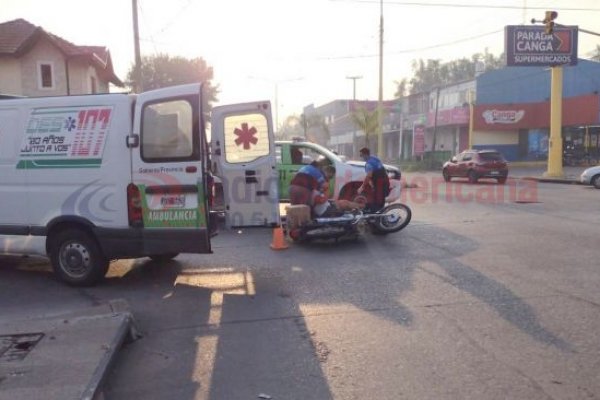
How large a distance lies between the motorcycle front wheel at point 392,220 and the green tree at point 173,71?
121ft

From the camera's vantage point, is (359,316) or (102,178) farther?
(102,178)

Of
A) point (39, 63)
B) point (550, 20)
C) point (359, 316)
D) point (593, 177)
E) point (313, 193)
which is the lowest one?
point (359, 316)

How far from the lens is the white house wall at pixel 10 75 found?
2914cm

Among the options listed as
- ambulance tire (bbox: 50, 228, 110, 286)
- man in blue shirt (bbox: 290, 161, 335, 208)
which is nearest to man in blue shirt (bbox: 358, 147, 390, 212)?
man in blue shirt (bbox: 290, 161, 335, 208)

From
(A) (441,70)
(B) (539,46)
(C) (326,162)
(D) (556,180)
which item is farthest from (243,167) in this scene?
(A) (441,70)

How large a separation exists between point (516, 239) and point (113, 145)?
6846mm

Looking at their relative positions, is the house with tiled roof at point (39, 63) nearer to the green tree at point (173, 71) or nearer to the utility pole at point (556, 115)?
the green tree at point (173, 71)

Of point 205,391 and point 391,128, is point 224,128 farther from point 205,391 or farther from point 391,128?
point 391,128

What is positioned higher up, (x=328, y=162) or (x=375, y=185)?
(x=328, y=162)

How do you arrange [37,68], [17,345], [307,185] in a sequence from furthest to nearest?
[37,68], [307,185], [17,345]

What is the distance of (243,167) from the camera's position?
828cm

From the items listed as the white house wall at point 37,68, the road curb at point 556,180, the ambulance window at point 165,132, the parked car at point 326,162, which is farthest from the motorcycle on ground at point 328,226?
the white house wall at point 37,68

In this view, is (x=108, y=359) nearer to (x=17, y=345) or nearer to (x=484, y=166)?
(x=17, y=345)

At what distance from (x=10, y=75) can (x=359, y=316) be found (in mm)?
29226
